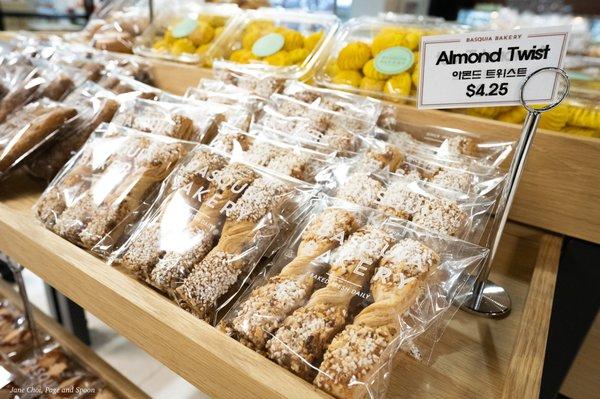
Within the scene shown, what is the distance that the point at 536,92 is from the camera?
0.72 meters

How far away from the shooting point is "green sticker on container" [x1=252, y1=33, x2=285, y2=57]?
60.3 inches

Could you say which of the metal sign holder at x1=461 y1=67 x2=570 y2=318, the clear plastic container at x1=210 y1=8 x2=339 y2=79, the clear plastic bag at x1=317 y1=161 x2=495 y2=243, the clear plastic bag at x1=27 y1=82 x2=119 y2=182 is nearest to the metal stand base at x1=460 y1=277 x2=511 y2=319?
the metal sign holder at x1=461 y1=67 x2=570 y2=318

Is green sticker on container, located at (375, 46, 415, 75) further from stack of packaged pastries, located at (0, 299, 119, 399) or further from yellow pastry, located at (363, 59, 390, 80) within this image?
stack of packaged pastries, located at (0, 299, 119, 399)

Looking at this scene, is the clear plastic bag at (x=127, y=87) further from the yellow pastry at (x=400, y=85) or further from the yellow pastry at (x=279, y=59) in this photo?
the yellow pastry at (x=400, y=85)

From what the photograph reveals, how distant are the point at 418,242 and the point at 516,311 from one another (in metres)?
0.31

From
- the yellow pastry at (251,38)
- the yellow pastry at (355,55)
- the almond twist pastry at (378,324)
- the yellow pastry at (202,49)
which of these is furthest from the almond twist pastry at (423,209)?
the yellow pastry at (202,49)

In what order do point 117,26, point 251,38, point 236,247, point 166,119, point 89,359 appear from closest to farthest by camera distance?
point 236,247 < point 166,119 < point 89,359 < point 251,38 < point 117,26

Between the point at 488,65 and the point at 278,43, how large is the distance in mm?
972

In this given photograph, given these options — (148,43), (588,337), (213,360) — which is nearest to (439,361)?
(213,360)

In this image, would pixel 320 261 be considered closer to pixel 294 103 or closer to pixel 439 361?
pixel 439 361

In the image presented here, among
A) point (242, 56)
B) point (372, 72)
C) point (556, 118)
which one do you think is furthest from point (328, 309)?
point (242, 56)

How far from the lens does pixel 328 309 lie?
69cm

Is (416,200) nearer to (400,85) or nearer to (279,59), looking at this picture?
(400,85)

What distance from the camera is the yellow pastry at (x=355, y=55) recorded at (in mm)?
1335
